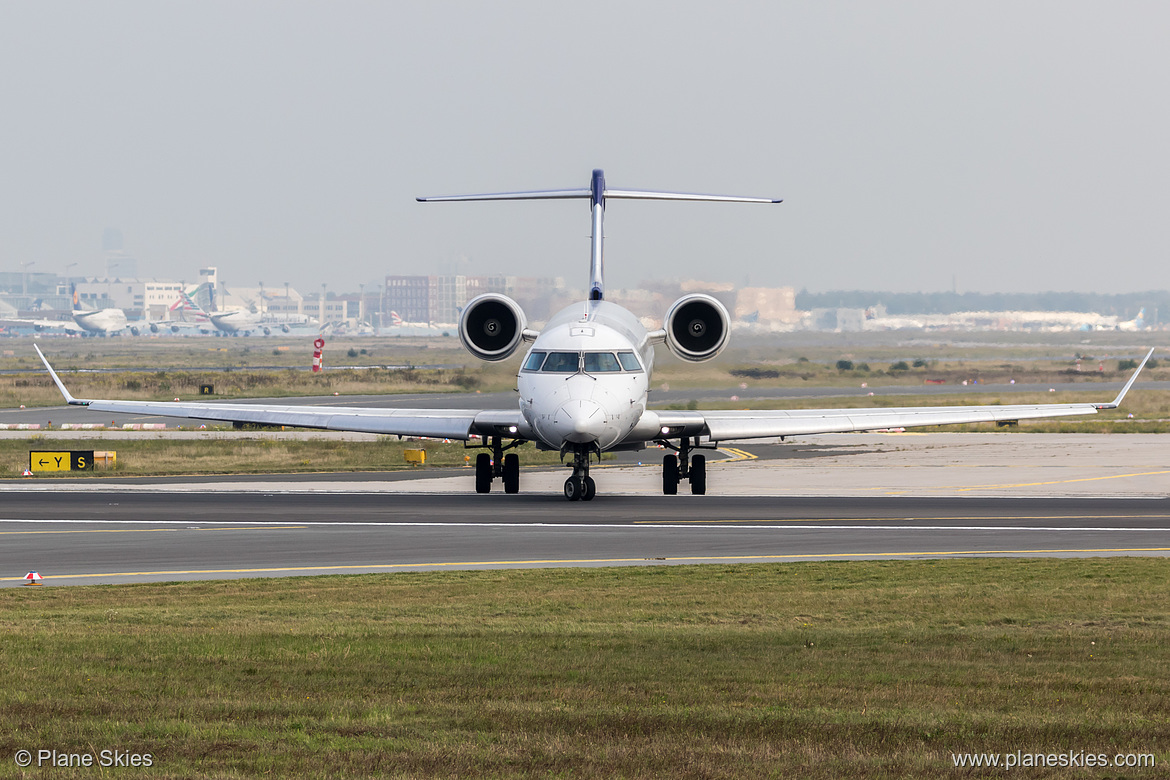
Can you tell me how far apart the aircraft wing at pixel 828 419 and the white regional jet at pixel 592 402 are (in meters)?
0.03

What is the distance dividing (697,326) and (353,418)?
937 cm

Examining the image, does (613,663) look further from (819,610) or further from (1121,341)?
(1121,341)

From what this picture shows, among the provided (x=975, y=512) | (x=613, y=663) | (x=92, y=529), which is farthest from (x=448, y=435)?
(x=613, y=663)

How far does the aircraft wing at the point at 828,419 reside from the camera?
1249 inches

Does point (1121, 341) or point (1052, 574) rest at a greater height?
point (1121, 341)

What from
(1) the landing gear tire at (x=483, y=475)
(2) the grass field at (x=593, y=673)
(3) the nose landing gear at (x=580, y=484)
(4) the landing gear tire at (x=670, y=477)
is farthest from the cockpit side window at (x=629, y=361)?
(2) the grass field at (x=593, y=673)

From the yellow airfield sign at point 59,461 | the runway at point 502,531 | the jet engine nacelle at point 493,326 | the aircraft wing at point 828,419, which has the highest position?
the jet engine nacelle at point 493,326

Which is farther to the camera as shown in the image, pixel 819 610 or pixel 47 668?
pixel 819 610

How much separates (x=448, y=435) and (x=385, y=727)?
A: 23.6 metres

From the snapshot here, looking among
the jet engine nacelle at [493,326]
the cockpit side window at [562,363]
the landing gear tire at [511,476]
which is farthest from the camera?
the landing gear tire at [511,476]

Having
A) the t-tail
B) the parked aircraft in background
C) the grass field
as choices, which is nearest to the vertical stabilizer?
the t-tail

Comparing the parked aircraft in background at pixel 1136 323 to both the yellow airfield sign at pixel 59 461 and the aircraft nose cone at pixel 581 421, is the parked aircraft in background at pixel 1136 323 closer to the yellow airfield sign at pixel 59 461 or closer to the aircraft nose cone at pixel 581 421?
the yellow airfield sign at pixel 59 461

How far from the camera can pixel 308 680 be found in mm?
10914

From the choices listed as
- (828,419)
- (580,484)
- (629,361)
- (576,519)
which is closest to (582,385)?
(629,361)
